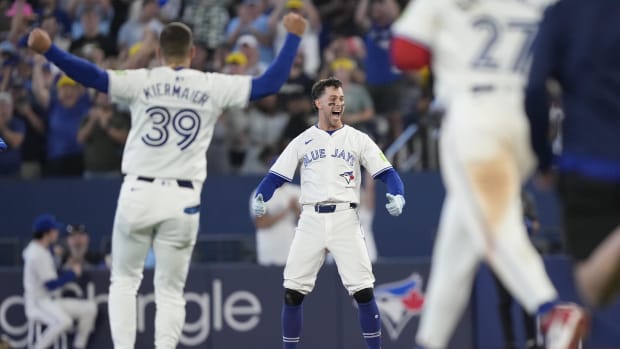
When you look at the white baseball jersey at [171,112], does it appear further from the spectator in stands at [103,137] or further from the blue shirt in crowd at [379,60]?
the blue shirt in crowd at [379,60]

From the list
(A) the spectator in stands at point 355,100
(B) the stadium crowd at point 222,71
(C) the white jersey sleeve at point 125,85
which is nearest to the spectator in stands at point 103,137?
(B) the stadium crowd at point 222,71

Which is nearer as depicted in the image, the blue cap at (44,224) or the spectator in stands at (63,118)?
the blue cap at (44,224)

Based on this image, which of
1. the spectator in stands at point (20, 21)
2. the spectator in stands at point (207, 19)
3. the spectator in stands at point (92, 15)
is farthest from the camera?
the spectator in stands at point (207, 19)

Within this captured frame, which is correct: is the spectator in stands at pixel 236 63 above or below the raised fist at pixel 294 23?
above

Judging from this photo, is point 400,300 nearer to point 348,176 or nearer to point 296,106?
point 296,106

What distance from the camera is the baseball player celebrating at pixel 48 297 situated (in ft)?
43.1

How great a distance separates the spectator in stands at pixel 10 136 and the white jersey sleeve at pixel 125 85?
5647 millimetres

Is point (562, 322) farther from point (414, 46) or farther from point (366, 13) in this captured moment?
point (366, 13)

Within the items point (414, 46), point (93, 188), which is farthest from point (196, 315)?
point (414, 46)

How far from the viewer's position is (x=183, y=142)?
9.17 meters

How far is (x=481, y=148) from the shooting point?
6145 millimetres

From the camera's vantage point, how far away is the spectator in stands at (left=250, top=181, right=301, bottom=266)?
1357 cm

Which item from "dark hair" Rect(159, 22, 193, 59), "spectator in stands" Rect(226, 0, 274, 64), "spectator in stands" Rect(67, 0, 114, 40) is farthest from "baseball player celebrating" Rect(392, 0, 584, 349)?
"spectator in stands" Rect(67, 0, 114, 40)

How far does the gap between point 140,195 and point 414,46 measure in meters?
3.30
